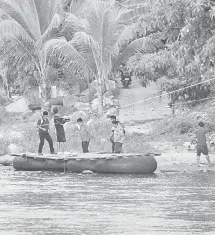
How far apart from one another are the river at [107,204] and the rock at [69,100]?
1494cm

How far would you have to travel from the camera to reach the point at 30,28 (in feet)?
140

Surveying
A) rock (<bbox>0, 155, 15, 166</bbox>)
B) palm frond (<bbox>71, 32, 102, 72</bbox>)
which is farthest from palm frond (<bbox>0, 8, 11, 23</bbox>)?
rock (<bbox>0, 155, 15, 166</bbox>)

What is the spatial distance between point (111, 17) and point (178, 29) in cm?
1383

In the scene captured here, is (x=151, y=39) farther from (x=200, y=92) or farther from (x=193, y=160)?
(x=200, y=92)

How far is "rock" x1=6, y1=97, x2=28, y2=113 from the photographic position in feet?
149

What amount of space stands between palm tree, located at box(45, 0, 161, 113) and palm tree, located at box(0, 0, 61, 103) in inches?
30.4

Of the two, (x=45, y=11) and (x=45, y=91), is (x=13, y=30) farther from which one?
(x=45, y=91)

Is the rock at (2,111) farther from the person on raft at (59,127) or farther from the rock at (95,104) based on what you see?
the person on raft at (59,127)

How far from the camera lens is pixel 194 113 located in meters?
38.2

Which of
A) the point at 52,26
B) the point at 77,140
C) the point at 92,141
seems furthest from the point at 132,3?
the point at 77,140

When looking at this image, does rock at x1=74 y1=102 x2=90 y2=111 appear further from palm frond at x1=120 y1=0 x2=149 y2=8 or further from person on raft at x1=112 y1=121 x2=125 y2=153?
person on raft at x1=112 y1=121 x2=125 y2=153

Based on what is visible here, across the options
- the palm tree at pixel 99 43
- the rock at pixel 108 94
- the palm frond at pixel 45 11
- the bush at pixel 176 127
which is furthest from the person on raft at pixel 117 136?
the rock at pixel 108 94

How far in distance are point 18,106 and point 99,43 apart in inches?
252

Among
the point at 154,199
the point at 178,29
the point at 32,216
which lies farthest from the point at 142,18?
the point at 32,216
